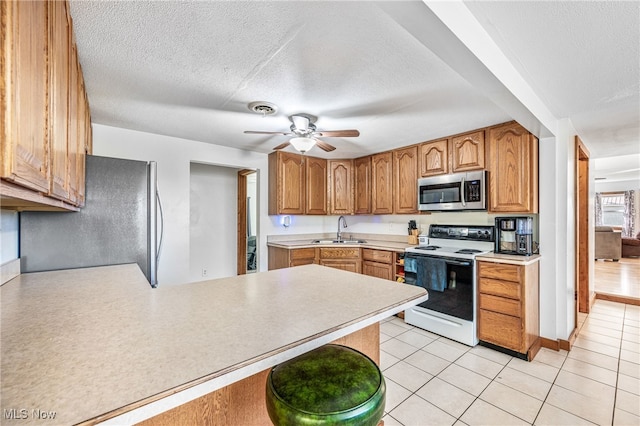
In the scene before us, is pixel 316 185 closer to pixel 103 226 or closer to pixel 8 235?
pixel 103 226

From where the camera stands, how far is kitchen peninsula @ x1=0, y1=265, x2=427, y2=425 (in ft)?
1.96

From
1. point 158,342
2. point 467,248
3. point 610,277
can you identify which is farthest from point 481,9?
point 610,277

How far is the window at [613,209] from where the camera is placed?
9.81 metres

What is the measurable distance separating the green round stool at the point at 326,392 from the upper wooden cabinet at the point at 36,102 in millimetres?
913

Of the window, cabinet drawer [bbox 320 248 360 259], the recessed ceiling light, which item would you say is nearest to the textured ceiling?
the recessed ceiling light

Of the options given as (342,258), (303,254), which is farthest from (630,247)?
(303,254)

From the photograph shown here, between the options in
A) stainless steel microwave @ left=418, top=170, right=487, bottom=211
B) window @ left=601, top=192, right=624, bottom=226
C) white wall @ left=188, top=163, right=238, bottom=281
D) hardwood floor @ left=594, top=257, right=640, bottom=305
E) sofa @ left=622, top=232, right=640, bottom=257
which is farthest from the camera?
window @ left=601, top=192, right=624, bottom=226

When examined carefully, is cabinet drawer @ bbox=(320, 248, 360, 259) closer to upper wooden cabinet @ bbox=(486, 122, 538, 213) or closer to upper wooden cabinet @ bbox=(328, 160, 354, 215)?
upper wooden cabinet @ bbox=(328, 160, 354, 215)

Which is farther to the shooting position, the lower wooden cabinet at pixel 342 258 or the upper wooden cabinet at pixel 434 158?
the lower wooden cabinet at pixel 342 258

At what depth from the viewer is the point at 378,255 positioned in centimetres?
375

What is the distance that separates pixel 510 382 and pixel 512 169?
6.18 feet

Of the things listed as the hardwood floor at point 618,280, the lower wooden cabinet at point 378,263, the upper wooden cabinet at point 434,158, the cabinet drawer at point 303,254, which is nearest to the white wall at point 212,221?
the cabinet drawer at point 303,254

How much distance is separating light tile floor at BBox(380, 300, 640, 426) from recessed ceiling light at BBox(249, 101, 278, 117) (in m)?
2.39

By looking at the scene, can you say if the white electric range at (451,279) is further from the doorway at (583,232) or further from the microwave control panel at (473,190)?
the doorway at (583,232)
